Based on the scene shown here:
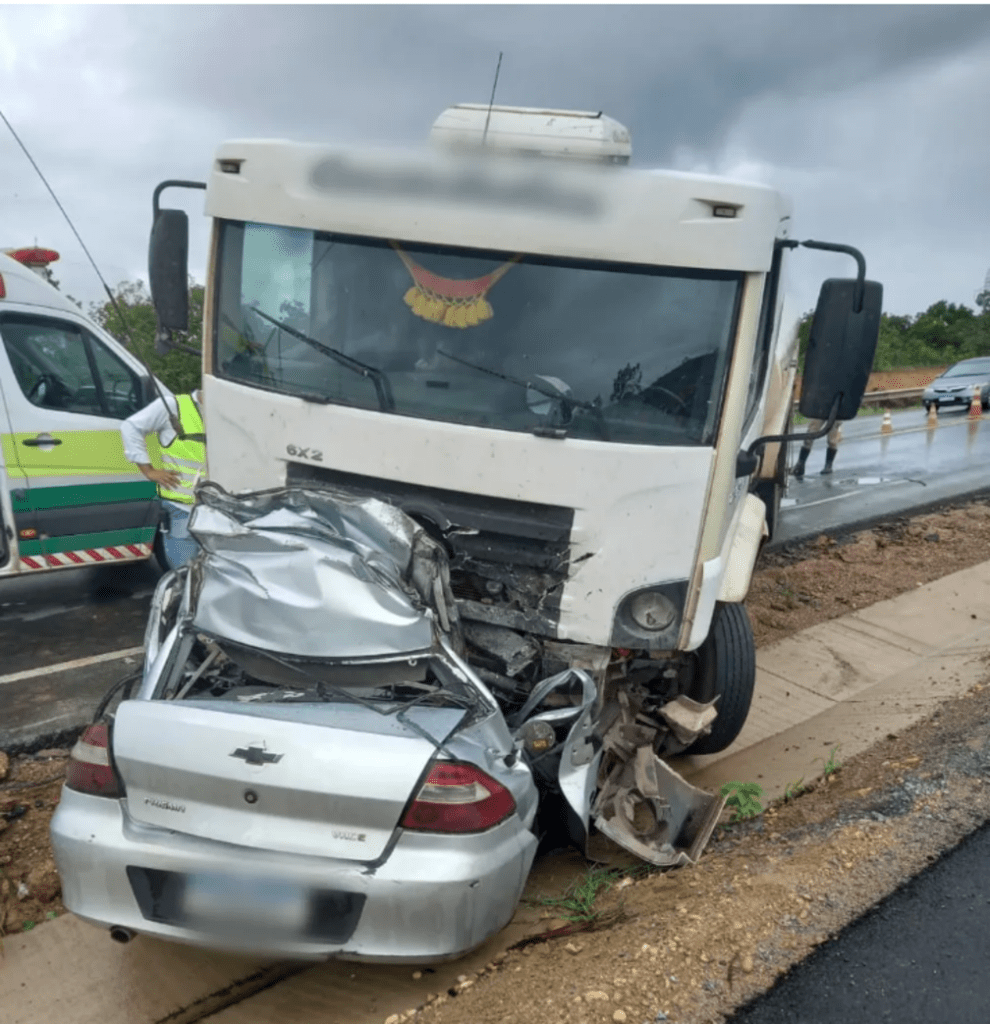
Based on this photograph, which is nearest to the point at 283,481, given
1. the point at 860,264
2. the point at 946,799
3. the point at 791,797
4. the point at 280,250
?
the point at 280,250

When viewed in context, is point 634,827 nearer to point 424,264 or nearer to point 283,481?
point 283,481

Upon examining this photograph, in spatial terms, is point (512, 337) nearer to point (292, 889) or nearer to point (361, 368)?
point (361, 368)

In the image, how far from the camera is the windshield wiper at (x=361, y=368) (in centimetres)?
400

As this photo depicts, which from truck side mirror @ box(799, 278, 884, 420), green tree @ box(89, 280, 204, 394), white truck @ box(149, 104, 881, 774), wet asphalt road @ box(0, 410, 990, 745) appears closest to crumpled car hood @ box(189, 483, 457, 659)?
white truck @ box(149, 104, 881, 774)

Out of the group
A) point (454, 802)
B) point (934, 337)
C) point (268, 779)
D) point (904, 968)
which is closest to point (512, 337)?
point (454, 802)

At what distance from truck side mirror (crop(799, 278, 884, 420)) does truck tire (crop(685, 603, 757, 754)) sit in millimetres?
1204

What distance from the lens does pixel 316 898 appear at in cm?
271

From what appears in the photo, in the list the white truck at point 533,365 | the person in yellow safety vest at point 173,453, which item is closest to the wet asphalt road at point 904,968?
the white truck at point 533,365

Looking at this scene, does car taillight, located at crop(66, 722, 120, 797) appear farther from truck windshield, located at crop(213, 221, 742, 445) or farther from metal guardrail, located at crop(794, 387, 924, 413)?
metal guardrail, located at crop(794, 387, 924, 413)

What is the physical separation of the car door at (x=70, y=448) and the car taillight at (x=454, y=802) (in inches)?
173

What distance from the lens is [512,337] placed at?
3898 millimetres

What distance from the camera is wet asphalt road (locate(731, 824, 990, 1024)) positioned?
294 centimetres

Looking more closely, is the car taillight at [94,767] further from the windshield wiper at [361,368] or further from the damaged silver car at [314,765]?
the windshield wiper at [361,368]

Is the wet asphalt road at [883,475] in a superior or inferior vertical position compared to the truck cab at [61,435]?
inferior
